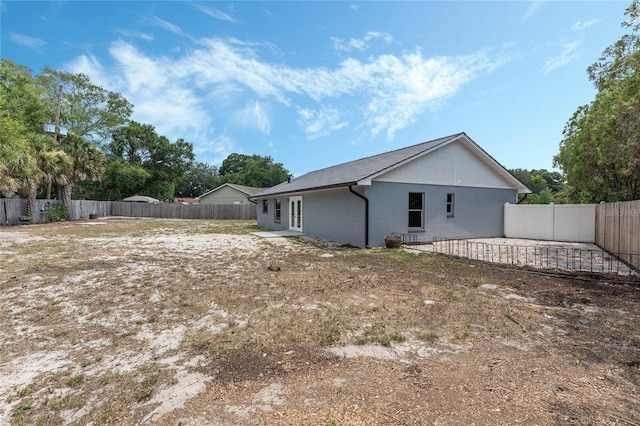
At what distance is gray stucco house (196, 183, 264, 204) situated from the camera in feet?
125

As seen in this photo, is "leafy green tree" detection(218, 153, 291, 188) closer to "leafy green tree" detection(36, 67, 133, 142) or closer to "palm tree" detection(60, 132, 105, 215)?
"leafy green tree" detection(36, 67, 133, 142)

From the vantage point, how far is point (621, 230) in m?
8.23

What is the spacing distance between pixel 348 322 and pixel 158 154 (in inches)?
1631

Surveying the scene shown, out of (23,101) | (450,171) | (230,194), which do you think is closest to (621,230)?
(450,171)

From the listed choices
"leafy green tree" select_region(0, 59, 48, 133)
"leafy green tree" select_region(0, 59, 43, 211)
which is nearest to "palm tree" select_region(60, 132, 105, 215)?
"leafy green tree" select_region(0, 59, 43, 211)

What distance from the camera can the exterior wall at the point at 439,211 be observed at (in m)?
10.9

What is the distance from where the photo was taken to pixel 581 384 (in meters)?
2.52

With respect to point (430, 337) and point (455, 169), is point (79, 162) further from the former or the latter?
point (430, 337)

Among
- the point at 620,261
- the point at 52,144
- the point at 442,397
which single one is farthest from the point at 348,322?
the point at 52,144

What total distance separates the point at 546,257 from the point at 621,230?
6.31ft

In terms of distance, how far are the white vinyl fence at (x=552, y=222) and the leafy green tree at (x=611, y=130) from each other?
2018 mm

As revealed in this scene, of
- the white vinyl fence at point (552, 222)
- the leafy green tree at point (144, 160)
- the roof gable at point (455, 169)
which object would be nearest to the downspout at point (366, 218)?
the roof gable at point (455, 169)

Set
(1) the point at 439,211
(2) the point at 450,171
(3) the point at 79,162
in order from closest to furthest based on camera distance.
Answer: (1) the point at 439,211, (2) the point at 450,171, (3) the point at 79,162

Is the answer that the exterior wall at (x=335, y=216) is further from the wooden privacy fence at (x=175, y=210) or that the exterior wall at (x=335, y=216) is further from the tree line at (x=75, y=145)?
the wooden privacy fence at (x=175, y=210)
